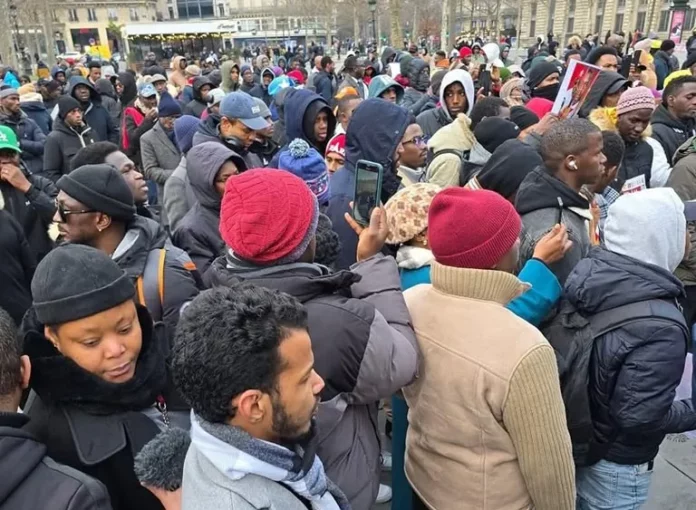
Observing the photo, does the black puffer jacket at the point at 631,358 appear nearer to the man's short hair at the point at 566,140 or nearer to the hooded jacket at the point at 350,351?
the hooded jacket at the point at 350,351

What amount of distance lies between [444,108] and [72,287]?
16.7 feet

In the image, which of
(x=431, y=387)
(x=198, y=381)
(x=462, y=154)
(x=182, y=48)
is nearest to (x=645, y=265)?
(x=431, y=387)

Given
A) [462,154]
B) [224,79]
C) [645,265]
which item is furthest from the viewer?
[224,79]

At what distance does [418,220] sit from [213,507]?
1.52 metres

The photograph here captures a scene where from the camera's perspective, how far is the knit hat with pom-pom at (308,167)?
359cm

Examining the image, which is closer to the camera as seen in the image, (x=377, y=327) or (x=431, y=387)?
(x=377, y=327)

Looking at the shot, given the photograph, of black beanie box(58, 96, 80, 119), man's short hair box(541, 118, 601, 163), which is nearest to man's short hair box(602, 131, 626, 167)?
man's short hair box(541, 118, 601, 163)

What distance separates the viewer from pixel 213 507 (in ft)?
3.79

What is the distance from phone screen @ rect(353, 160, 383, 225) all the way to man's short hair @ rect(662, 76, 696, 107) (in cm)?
360

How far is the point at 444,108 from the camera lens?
5996mm

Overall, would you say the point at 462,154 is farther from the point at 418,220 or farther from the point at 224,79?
the point at 224,79

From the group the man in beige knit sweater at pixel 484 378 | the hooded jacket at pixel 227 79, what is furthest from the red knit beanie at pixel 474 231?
the hooded jacket at pixel 227 79

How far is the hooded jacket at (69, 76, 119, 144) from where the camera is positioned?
7531mm

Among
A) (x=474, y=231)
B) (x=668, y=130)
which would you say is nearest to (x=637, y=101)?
(x=668, y=130)
